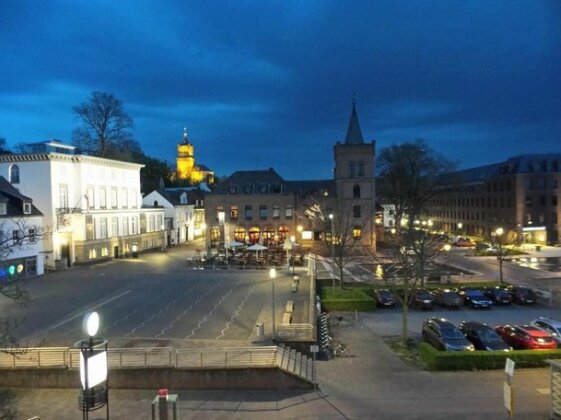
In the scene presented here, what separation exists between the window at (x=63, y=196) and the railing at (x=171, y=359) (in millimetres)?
31015

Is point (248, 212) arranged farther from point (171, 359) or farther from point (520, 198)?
point (171, 359)

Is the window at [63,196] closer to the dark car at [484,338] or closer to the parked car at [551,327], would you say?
the dark car at [484,338]

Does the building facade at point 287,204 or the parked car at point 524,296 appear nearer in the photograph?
the parked car at point 524,296

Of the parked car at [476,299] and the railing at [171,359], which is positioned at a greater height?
the railing at [171,359]

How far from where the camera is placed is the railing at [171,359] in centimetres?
1745

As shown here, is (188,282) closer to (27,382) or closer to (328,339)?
(328,339)

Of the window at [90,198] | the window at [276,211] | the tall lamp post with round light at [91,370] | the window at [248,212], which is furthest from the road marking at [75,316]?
the window at [276,211]

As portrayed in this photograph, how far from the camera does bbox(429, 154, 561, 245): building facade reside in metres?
66.8

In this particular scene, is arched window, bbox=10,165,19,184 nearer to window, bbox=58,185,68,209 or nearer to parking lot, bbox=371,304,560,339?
window, bbox=58,185,68,209

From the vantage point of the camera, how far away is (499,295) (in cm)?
3219

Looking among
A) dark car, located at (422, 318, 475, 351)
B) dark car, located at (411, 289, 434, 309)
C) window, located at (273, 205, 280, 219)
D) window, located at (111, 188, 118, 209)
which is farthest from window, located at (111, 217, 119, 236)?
dark car, located at (422, 318, 475, 351)

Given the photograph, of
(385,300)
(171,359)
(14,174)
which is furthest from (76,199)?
(171,359)

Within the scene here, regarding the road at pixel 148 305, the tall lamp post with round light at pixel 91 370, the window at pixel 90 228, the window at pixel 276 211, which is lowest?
the road at pixel 148 305

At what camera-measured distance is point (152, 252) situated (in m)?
61.1
